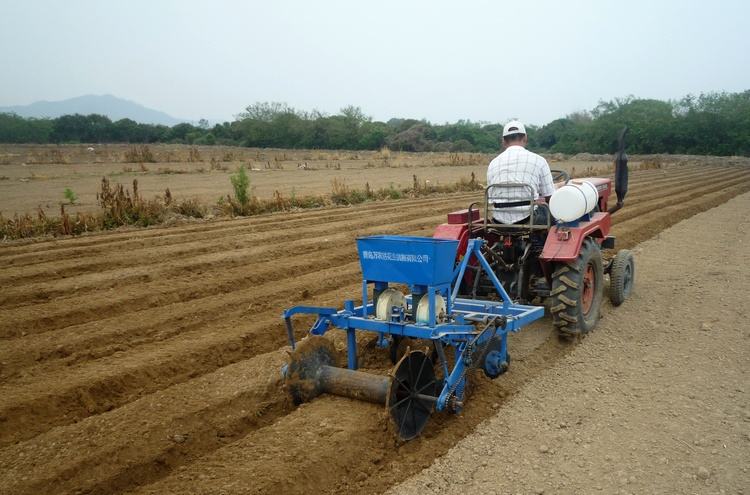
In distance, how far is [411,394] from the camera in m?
3.57

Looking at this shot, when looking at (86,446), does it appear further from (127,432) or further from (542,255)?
(542,255)

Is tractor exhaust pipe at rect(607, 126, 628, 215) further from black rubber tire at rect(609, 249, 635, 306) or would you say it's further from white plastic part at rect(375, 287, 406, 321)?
white plastic part at rect(375, 287, 406, 321)

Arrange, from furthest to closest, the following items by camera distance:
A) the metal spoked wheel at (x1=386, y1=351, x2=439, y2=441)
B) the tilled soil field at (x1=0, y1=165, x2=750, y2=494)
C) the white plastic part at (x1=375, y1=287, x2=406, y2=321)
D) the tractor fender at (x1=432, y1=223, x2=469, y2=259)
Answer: the tractor fender at (x1=432, y1=223, x2=469, y2=259) → the white plastic part at (x1=375, y1=287, x2=406, y2=321) → the metal spoked wheel at (x1=386, y1=351, x2=439, y2=441) → the tilled soil field at (x1=0, y1=165, x2=750, y2=494)

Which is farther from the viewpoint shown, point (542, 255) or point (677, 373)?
point (542, 255)

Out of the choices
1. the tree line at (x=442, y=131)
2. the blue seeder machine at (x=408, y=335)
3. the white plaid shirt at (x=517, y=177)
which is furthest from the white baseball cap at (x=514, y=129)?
the tree line at (x=442, y=131)

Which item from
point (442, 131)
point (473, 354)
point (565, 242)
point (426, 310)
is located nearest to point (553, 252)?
point (565, 242)

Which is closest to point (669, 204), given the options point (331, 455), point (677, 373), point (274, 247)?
point (274, 247)

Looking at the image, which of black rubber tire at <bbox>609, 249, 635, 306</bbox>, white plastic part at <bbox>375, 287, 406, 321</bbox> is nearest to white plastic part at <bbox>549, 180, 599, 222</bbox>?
black rubber tire at <bbox>609, 249, 635, 306</bbox>

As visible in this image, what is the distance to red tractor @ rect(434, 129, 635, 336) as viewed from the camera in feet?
16.4

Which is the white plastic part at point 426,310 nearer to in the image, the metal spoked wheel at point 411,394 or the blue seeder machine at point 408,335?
the blue seeder machine at point 408,335

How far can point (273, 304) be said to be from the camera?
630 centimetres

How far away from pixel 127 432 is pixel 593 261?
408 cm

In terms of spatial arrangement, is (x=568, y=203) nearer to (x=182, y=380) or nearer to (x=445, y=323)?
(x=445, y=323)

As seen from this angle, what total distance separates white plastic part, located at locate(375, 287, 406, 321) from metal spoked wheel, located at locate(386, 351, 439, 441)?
0.40 metres
